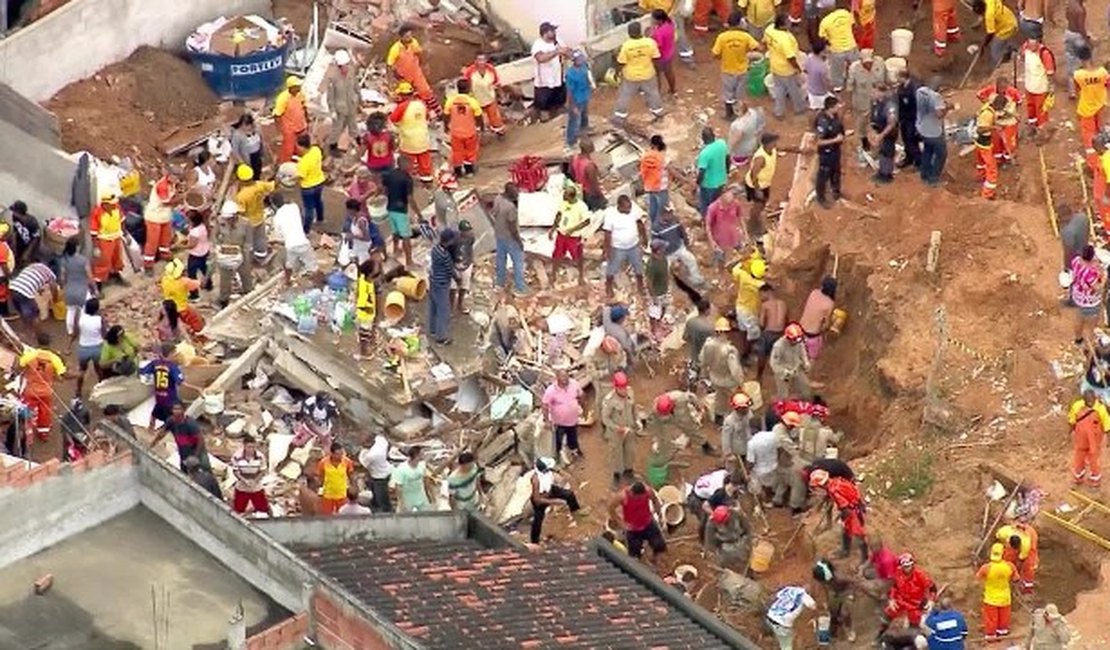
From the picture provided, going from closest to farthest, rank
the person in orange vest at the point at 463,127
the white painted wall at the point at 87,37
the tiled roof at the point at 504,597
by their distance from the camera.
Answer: the tiled roof at the point at 504,597
the person in orange vest at the point at 463,127
the white painted wall at the point at 87,37

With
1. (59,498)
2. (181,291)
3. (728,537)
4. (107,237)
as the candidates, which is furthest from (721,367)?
(59,498)

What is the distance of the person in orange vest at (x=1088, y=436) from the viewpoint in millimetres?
31562

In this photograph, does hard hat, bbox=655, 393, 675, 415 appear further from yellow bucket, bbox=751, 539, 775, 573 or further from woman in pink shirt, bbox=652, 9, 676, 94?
woman in pink shirt, bbox=652, 9, 676, 94

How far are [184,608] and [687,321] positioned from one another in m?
9.84

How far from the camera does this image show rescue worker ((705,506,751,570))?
106ft

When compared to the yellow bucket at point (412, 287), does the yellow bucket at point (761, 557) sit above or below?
below

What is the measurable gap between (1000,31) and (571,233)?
19.1 feet

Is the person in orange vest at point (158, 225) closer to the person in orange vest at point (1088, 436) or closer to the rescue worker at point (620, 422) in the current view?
the rescue worker at point (620, 422)

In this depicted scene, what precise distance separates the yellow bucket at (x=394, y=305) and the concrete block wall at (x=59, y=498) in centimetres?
808

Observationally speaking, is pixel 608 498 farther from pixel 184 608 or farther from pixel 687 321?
pixel 184 608

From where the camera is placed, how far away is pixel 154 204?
1471 inches

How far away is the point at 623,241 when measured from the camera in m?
36.0

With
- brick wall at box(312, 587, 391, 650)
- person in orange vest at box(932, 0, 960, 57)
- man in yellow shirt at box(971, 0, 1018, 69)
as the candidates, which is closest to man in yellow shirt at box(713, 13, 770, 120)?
person in orange vest at box(932, 0, 960, 57)

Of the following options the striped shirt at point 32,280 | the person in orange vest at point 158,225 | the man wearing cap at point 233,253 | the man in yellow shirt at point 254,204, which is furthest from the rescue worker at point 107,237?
the man in yellow shirt at point 254,204
